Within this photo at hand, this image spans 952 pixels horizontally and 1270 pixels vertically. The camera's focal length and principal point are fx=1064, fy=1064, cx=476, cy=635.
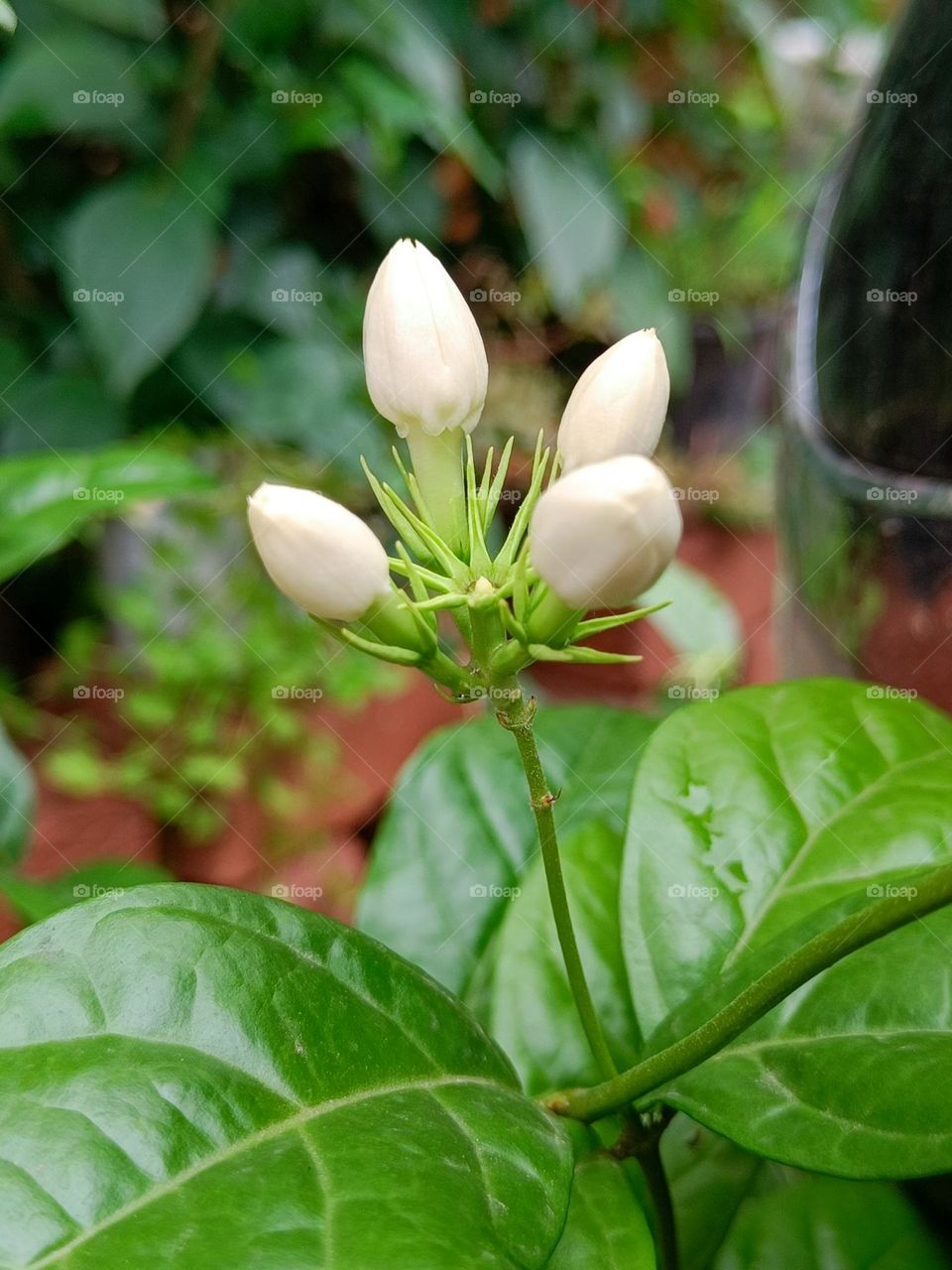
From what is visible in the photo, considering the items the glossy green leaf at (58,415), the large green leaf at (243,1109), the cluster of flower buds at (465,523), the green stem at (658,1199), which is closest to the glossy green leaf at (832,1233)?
the green stem at (658,1199)

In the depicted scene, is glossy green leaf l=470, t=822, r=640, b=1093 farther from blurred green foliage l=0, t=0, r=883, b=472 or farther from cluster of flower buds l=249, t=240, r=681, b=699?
blurred green foliage l=0, t=0, r=883, b=472

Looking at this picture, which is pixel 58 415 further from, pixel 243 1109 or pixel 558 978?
pixel 243 1109

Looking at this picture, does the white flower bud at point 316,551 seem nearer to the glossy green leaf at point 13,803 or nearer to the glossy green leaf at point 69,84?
the glossy green leaf at point 13,803

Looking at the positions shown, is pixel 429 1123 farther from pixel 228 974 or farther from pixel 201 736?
pixel 201 736

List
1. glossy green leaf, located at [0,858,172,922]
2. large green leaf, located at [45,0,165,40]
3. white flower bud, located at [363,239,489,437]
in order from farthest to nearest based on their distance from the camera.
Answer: large green leaf, located at [45,0,165,40]
glossy green leaf, located at [0,858,172,922]
white flower bud, located at [363,239,489,437]

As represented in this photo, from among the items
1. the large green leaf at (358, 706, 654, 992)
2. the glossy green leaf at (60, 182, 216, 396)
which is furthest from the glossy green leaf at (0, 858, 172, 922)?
the glossy green leaf at (60, 182, 216, 396)
